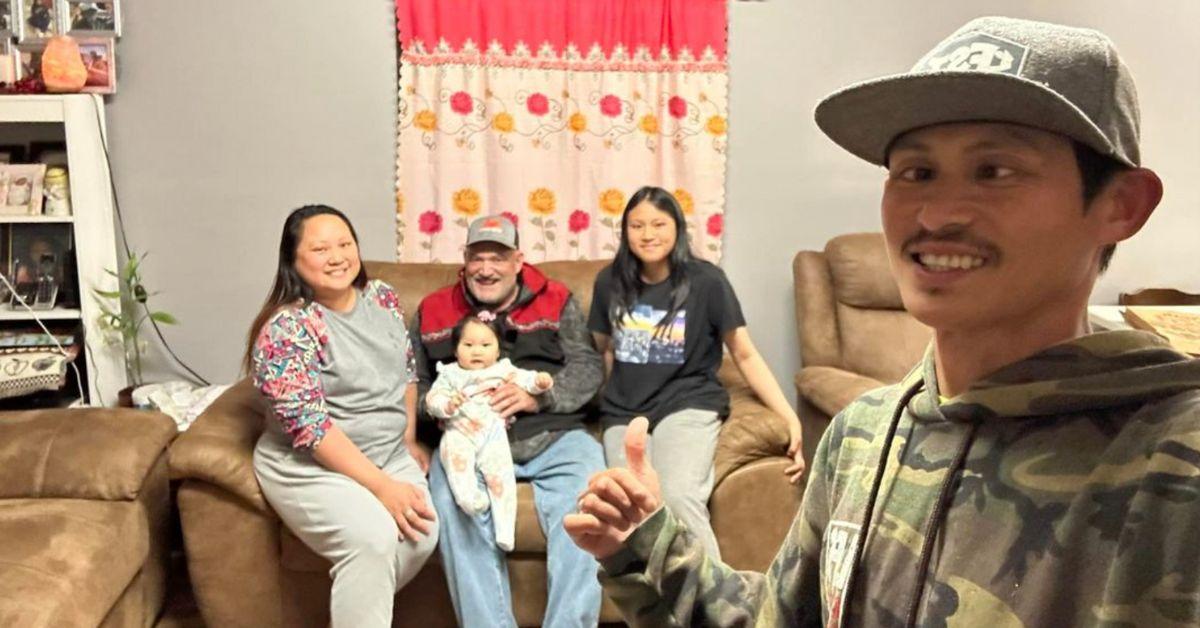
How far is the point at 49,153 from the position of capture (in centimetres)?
303

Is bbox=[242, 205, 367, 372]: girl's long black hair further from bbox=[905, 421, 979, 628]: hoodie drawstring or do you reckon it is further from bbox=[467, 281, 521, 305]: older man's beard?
bbox=[905, 421, 979, 628]: hoodie drawstring

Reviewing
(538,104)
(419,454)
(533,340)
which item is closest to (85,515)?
(419,454)

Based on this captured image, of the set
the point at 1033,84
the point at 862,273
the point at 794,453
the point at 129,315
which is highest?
the point at 1033,84

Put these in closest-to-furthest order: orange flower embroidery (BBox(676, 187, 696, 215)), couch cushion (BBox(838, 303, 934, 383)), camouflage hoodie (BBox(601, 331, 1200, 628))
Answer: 1. camouflage hoodie (BBox(601, 331, 1200, 628))
2. couch cushion (BBox(838, 303, 934, 383))
3. orange flower embroidery (BBox(676, 187, 696, 215))

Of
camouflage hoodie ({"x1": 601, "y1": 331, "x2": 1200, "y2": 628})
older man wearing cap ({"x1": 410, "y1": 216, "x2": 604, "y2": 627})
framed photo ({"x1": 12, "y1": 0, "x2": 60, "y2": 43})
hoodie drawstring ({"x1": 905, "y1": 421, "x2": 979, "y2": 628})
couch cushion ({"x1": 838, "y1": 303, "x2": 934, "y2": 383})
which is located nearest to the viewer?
camouflage hoodie ({"x1": 601, "y1": 331, "x2": 1200, "y2": 628})

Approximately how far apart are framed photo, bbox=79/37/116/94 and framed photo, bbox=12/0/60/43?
93 millimetres

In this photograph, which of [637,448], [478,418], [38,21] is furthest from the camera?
[38,21]

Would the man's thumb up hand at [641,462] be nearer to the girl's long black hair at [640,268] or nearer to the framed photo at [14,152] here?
the girl's long black hair at [640,268]

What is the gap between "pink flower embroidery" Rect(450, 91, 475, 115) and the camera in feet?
10.2

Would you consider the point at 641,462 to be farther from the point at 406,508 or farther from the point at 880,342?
the point at 880,342

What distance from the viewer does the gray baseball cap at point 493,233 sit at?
260 cm

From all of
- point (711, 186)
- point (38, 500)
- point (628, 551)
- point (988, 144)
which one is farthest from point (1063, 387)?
point (711, 186)

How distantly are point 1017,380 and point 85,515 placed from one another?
200 centimetres

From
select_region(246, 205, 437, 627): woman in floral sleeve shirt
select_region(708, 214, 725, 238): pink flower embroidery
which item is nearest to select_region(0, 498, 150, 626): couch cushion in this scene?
select_region(246, 205, 437, 627): woman in floral sleeve shirt
